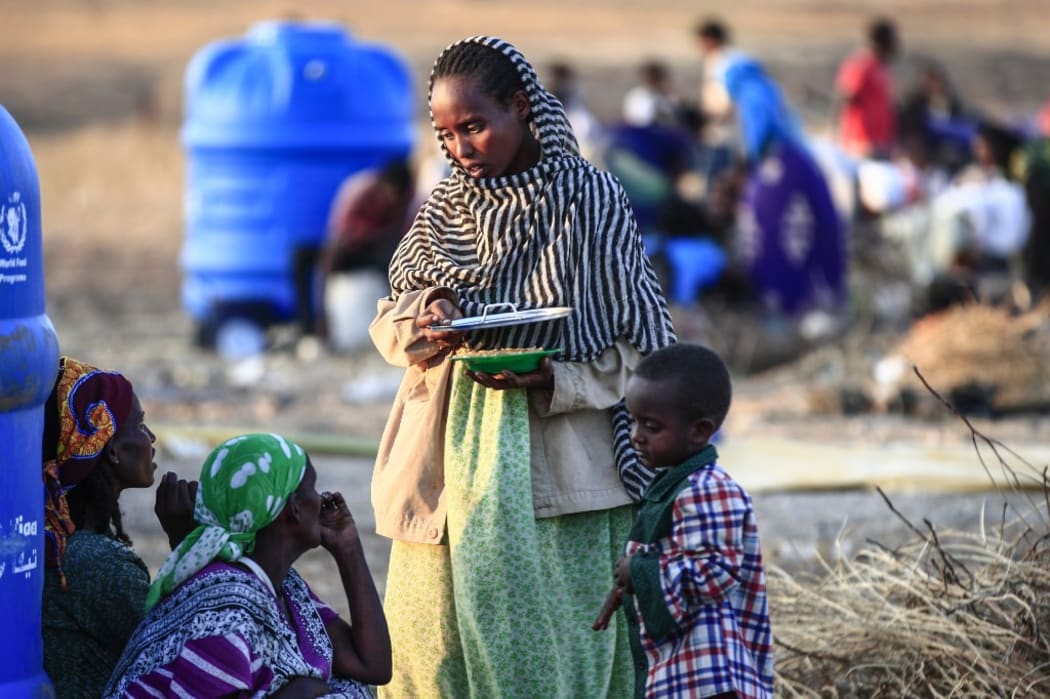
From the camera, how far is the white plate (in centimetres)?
339

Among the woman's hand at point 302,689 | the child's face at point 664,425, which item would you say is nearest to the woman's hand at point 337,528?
the woman's hand at point 302,689

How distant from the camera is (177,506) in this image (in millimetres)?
3355

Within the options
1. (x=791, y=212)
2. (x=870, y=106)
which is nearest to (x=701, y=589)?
(x=791, y=212)

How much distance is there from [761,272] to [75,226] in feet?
30.5

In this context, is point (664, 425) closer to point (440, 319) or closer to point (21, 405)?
point (440, 319)

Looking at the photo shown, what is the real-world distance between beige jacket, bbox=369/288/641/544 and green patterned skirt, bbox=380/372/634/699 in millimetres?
40

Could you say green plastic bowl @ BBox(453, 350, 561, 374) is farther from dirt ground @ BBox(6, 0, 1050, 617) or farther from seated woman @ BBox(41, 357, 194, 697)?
dirt ground @ BBox(6, 0, 1050, 617)

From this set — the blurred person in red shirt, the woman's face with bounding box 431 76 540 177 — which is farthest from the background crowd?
the woman's face with bounding box 431 76 540 177

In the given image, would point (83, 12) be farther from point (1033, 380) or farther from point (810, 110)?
point (1033, 380)

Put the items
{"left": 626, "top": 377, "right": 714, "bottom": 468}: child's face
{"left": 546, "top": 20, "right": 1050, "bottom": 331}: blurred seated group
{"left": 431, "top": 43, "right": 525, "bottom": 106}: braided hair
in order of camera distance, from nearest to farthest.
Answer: {"left": 626, "top": 377, "right": 714, "bottom": 468}: child's face < {"left": 431, "top": 43, "right": 525, "bottom": 106}: braided hair < {"left": 546, "top": 20, "right": 1050, "bottom": 331}: blurred seated group

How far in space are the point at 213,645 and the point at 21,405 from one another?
550 millimetres

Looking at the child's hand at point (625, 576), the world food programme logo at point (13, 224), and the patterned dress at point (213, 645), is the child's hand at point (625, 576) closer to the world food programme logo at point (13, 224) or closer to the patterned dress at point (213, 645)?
the patterned dress at point (213, 645)

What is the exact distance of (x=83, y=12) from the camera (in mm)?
37500

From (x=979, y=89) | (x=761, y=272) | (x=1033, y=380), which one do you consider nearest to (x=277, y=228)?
(x=761, y=272)
